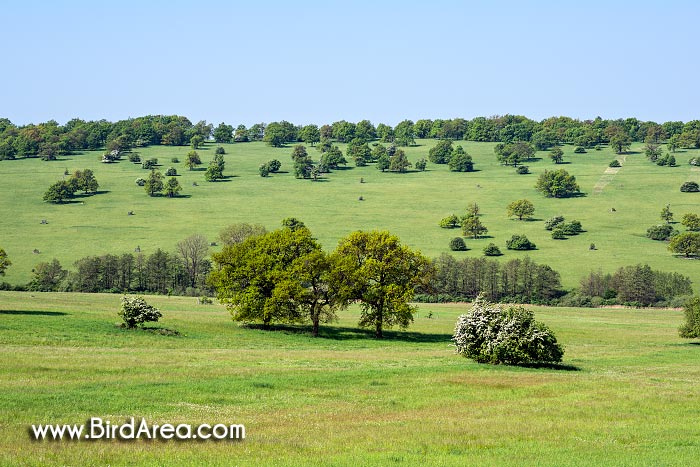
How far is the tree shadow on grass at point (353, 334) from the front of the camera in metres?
71.1

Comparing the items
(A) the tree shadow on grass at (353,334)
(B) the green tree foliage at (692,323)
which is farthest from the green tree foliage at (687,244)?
(A) the tree shadow on grass at (353,334)

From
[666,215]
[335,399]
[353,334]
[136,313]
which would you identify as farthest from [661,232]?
[335,399]

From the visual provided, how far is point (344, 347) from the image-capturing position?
62.4 metres

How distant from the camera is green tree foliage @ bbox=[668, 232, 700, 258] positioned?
159500 millimetres

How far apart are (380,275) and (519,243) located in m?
99.1

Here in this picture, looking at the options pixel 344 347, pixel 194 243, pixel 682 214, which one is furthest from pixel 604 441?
pixel 682 214

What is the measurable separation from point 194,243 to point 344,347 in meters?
88.9

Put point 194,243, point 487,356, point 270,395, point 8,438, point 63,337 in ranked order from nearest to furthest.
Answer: point 8,438 < point 270,395 < point 487,356 < point 63,337 < point 194,243

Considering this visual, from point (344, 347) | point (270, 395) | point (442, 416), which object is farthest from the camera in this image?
point (344, 347)

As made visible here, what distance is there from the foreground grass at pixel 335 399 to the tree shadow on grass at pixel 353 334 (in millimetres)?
6781

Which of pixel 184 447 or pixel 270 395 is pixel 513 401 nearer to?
pixel 270 395

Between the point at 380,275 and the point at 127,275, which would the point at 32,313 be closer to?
the point at 380,275

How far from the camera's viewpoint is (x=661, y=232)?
577 ft

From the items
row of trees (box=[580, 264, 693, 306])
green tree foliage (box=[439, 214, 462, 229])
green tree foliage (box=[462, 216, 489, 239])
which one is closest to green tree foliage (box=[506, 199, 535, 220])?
green tree foliage (box=[439, 214, 462, 229])
